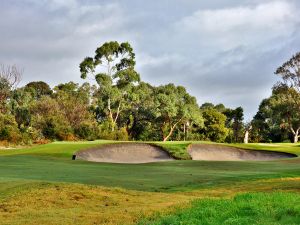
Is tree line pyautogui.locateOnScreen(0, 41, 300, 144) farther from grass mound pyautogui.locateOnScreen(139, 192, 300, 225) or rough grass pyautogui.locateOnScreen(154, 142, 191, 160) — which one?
grass mound pyautogui.locateOnScreen(139, 192, 300, 225)

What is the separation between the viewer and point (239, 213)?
10477 mm

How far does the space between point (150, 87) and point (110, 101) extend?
974 centimetres

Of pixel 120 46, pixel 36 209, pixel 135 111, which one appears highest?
pixel 120 46

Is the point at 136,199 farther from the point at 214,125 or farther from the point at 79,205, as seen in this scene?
the point at 214,125

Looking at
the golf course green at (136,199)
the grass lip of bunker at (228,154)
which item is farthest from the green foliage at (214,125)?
the golf course green at (136,199)

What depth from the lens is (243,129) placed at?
88.0 meters

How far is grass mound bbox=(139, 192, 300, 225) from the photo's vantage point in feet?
31.7

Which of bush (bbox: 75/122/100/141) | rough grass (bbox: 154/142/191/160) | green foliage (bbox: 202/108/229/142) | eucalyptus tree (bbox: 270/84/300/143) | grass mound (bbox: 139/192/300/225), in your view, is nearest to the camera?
grass mound (bbox: 139/192/300/225)

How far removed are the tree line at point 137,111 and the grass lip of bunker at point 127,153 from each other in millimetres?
21630

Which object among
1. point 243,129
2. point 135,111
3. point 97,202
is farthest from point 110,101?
point 97,202

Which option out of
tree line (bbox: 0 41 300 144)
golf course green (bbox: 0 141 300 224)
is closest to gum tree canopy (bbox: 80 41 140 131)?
tree line (bbox: 0 41 300 144)

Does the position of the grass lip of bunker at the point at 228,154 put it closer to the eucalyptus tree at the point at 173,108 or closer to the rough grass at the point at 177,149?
the rough grass at the point at 177,149

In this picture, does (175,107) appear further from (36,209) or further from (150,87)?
(36,209)

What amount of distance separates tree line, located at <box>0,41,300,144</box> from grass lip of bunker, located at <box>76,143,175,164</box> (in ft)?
71.0
